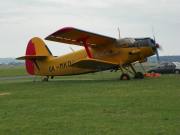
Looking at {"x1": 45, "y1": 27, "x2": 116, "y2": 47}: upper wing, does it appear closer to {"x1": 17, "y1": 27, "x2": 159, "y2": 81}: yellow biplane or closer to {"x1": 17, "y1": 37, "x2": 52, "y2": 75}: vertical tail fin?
{"x1": 17, "y1": 27, "x2": 159, "y2": 81}: yellow biplane

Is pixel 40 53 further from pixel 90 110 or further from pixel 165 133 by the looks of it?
pixel 165 133

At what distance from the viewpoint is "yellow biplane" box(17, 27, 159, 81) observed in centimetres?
2967

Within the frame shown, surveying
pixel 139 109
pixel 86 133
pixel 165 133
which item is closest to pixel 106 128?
pixel 86 133

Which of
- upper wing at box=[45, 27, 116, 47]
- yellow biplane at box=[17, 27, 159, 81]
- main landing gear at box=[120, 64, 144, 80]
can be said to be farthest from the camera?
yellow biplane at box=[17, 27, 159, 81]

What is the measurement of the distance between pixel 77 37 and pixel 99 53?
2006 mm

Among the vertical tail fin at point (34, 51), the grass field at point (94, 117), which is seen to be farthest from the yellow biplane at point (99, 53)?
the grass field at point (94, 117)

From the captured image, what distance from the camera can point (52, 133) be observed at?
29.0 feet

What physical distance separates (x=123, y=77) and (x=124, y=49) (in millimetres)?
2081

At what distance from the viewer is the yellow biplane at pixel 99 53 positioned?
2967 centimetres

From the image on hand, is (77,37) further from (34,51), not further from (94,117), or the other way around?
(94,117)

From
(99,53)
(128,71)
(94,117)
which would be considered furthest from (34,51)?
(94,117)

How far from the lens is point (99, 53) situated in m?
31.3

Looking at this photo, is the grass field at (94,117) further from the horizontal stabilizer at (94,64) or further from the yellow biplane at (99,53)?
the yellow biplane at (99,53)

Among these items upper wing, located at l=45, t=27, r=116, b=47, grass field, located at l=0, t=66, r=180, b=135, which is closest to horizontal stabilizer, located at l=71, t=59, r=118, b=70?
upper wing, located at l=45, t=27, r=116, b=47
